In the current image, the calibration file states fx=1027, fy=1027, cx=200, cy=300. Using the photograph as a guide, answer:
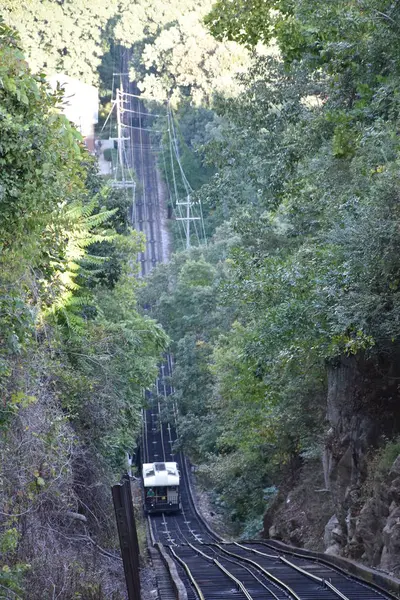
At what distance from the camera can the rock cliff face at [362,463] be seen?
1803 centimetres

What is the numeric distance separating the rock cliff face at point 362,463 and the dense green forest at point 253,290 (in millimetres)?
65

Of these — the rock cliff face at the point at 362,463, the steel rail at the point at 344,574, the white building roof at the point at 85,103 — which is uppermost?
the white building roof at the point at 85,103

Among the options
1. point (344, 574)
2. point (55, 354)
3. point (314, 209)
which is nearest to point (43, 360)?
point (55, 354)

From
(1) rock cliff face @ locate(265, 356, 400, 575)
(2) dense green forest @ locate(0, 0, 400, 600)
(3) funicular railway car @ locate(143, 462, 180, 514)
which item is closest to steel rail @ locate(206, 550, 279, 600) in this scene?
(1) rock cliff face @ locate(265, 356, 400, 575)

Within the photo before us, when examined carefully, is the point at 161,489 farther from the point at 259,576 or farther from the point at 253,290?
the point at 259,576

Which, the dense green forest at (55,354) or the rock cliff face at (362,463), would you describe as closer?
the dense green forest at (55,354)

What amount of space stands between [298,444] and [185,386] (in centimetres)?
2663

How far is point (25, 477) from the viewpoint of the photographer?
14.3 m

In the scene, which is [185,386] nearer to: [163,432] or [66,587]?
[163,432]

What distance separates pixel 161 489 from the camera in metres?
52.1

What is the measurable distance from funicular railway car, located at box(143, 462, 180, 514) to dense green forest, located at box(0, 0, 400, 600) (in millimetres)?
12997

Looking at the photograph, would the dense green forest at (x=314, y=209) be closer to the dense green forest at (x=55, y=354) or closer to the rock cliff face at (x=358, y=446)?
the rock cliff face at (x=358, y=446)

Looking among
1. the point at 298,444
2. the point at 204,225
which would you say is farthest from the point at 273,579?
the point at 204,225

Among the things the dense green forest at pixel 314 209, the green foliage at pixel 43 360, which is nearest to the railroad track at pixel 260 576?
the dense green forest at pixel 314 209
